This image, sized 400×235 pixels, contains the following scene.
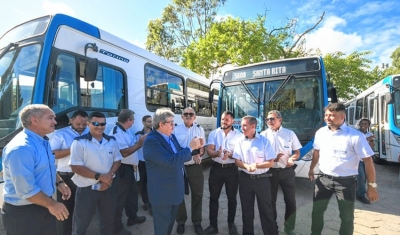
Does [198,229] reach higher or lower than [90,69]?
lower

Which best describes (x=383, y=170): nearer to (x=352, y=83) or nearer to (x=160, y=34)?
(x=352, y=83)

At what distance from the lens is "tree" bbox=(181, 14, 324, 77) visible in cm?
1284

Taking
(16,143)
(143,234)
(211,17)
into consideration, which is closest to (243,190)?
(143,234)

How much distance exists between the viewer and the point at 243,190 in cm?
320

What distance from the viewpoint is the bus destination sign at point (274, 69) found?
5137 mm

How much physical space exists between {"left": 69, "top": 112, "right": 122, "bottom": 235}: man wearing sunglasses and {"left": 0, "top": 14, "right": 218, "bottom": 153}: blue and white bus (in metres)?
0.89

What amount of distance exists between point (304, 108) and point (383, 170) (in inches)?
213

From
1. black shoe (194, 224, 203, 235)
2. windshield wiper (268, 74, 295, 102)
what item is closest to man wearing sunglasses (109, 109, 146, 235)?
black shoe (194, 224, 203, 235)

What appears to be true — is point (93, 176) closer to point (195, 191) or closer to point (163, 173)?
point (163, 173)

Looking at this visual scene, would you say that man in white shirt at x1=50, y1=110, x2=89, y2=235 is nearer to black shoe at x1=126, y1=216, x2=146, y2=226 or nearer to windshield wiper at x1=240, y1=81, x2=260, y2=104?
black shoe at x1=126, y1=216, x2=146, y2=226

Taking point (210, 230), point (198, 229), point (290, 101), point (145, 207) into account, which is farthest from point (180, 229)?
point (290, 101)

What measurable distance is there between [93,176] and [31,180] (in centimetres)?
88

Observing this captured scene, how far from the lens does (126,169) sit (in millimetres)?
3754

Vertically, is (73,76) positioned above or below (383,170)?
above
